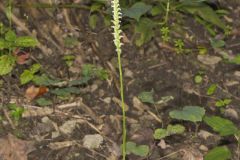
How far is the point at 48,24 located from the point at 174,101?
1.19m

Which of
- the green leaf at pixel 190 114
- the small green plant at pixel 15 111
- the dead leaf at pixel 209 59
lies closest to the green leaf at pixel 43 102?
the small green plant at pixel 15 111

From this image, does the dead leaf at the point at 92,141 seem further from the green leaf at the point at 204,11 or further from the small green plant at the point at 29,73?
the green leaf at the point at 204,11

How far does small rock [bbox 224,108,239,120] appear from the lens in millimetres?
3010

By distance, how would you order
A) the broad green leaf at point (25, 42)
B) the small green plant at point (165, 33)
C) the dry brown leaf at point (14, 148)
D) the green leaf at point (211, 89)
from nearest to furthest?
the dry brown leaf at point (14, 148), the broad green leaf at point (25, 42), the green leaf at point (211, 89), the small green plant at point (165, 33)

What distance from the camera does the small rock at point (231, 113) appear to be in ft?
9.87

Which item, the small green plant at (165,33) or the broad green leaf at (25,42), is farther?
the small green plant at (165,33)

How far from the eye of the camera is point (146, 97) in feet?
9.85

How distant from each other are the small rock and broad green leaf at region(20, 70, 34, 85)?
128 cm

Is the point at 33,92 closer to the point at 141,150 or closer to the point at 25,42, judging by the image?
the point at 25,42

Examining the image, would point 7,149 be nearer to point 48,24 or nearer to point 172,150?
point 172,150

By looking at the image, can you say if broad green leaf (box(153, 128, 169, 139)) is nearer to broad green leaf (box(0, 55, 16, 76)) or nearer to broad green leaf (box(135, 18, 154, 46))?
broad green leaf (box(135, 18, 154, 46))

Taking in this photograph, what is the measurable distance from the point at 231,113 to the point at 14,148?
1351mm

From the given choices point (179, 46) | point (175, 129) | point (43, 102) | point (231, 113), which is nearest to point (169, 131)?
point (175, 129)

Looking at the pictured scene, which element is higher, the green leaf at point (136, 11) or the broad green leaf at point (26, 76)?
the green leaf at point (136, 11)
